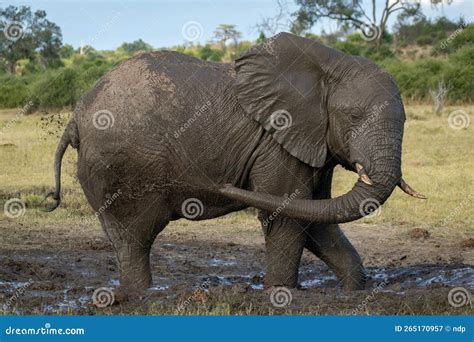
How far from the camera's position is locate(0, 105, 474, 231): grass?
13.3m

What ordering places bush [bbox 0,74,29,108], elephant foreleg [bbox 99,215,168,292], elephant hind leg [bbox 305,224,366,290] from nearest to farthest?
elephant foreleg [bbox 99,215,168,292], elephant hind leg [bbox 305,224,366,290], bush [bbox 0,74,29,108]

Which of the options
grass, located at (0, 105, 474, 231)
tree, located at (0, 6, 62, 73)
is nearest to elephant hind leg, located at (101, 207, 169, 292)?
grass, located at (0, 105, 474, 231)

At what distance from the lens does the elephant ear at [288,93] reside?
300 inches

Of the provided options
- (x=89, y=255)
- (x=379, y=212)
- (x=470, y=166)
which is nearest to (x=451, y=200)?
(x=379, y=212)

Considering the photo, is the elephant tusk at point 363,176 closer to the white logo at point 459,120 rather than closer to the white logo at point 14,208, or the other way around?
the white logo at point 14,208

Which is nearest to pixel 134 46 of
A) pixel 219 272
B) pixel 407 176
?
pixel 407 176

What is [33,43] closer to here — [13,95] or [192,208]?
[13,95]

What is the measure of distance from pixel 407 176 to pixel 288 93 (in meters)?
9.39

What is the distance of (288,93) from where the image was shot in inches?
303

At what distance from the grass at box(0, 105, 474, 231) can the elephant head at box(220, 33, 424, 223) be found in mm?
5341

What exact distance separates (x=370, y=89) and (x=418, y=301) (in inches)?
71.2

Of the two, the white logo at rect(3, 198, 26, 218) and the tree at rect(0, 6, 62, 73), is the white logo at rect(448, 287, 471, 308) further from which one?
the tree at rect(0, 6, 62, 73)

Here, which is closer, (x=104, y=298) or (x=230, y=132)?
(x=104, y=298)

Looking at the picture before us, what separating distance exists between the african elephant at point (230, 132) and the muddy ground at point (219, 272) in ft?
2.42
